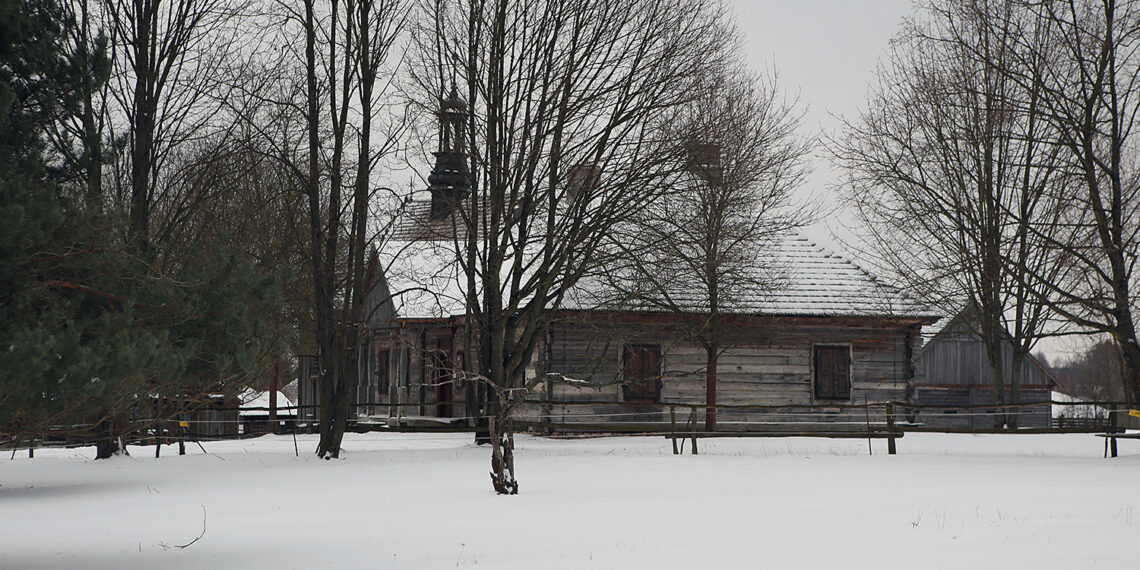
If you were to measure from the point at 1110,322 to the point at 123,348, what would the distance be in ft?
64.4

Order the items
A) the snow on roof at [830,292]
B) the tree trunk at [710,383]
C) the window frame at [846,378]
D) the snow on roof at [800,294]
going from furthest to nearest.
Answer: the window frame at [846,378] < the snow on roof at [830,292] < the snow on roof at [800,294] < the tree trunk at [710,383]

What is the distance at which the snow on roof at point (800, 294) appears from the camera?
27.1 m

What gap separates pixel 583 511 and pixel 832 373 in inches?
685

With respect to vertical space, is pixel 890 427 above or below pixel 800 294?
below

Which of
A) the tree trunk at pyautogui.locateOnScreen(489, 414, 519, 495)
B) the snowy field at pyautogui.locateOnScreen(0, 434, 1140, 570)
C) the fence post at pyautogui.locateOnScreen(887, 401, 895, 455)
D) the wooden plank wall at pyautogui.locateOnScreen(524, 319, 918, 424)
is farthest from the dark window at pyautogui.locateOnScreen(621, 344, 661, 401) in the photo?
the tree trunk at pyautogui.locateOnScreen(489, 414, 519, 495)

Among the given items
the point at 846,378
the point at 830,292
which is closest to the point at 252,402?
the point at 830,292

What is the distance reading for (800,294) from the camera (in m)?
28.8

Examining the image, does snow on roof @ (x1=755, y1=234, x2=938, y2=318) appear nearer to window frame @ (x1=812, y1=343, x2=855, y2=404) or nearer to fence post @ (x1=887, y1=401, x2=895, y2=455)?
window frame @ (x1=812, y1=343, x2=855, y2=404)

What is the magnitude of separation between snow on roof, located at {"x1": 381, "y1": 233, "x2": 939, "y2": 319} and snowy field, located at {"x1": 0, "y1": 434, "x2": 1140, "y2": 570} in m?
5.80

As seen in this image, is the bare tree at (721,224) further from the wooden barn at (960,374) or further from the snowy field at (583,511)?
the wooden barn at (960,374)

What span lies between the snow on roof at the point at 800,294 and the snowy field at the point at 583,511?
19.0 ft

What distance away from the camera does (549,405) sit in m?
27.2

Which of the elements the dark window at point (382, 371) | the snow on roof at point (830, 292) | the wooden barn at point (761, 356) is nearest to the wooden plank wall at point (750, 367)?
the wooden barn at point (761, 356)

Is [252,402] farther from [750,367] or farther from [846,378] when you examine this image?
[846,378]
